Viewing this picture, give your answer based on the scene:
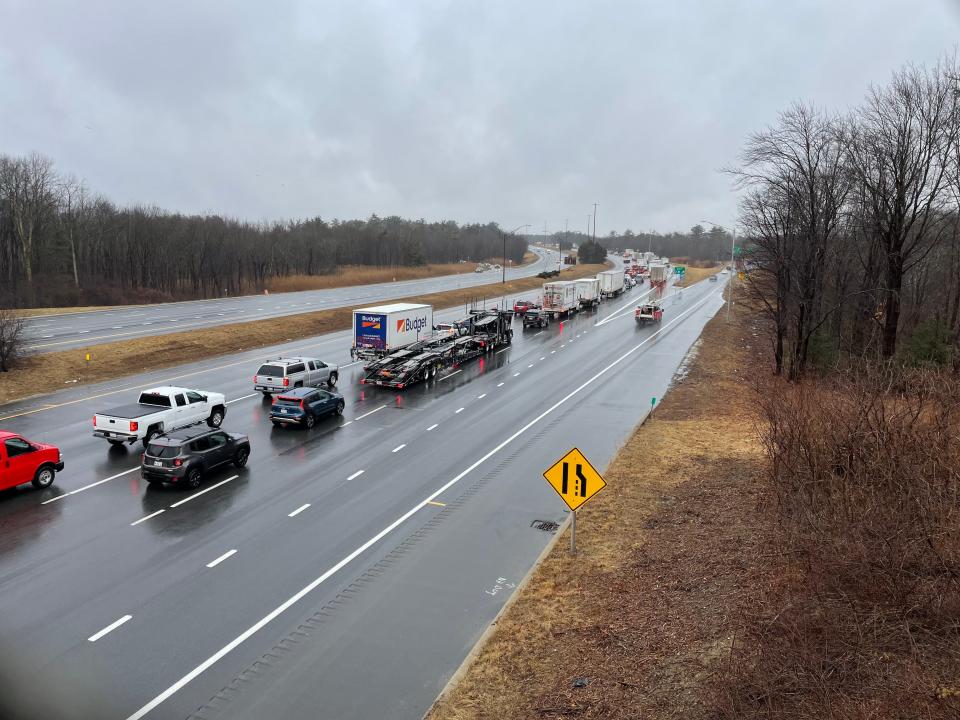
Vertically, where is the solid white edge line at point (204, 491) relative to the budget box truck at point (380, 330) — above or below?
below

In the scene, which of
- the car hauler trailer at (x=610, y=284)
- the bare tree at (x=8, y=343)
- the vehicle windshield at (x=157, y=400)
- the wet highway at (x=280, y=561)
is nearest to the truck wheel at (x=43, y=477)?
the wet highway at (x=280, y=561)

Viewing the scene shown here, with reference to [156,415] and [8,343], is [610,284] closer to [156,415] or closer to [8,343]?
[8,343]

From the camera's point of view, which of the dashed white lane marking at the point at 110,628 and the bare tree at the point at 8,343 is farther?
the bare tree at the point at 8,343

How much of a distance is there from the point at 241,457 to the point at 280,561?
6.67 m

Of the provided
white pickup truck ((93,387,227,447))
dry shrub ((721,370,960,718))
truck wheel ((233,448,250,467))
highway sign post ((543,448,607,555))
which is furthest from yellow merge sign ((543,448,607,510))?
white pickup truck ((93,387,227,447))

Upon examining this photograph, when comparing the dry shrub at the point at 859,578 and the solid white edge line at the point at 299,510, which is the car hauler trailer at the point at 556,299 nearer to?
the solid white edge line at the point at 299,510

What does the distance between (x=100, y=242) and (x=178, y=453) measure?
75.5 m

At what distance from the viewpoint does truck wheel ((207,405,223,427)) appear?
23.4 metres

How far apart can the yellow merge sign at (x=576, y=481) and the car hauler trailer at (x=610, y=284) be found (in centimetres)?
6778

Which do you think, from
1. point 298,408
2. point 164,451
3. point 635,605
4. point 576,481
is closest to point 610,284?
point 298,408

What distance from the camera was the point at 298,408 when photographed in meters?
23.2

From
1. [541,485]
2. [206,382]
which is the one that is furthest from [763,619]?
[206,382]

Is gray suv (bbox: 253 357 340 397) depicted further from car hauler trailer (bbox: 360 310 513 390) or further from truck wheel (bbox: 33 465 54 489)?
truck wheel (bbox: 33 465 54 489)

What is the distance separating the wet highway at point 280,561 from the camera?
930 centimetres
